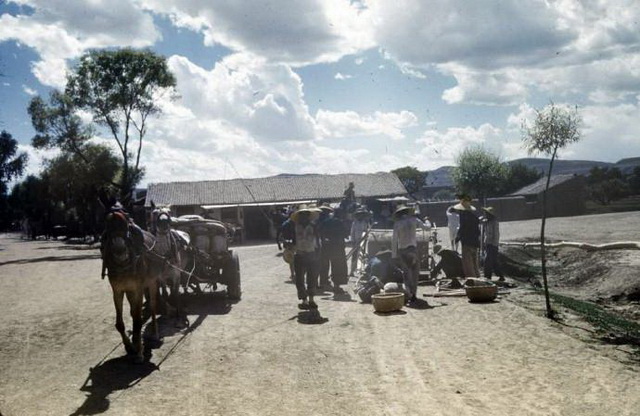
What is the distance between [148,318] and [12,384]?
354 cm

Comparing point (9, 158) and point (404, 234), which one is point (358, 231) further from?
point (9, 158)

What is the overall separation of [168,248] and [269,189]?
37.5 m

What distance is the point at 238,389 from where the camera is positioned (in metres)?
5.88

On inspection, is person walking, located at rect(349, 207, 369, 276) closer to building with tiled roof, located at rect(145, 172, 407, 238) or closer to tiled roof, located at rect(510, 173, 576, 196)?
building with tiled roof, located at rect(145, 172, 407, 238)

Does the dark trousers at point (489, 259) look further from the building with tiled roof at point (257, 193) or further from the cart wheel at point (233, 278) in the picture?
the building with tiled roof at point (257, 193)

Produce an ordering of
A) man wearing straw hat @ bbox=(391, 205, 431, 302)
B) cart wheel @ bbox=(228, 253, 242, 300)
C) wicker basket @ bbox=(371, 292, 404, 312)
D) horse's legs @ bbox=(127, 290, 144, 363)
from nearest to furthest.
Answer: horse's legs @ bbox=(127, 290, 144, 363) < wicker basket @ bbox=(371, 292, 404, 312) < man wearing straw hat @ bbox=(391, 205, 431, 302) < cart wheel @ bbox=(228, 253, 242, 300)

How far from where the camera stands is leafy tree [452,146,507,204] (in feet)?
187

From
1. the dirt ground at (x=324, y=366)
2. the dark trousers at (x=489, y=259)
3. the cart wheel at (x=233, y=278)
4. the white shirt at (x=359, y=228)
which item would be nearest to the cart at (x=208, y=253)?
the cart wheel at (x=233, y=278)

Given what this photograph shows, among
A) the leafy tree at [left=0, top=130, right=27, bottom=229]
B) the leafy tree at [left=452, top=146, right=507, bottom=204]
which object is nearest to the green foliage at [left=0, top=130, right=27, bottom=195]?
the leafy tree at [left=0, top=130, right=27, bottom=229]

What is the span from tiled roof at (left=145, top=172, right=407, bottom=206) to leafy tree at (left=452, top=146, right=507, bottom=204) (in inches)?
443

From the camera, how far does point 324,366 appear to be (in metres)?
6.66

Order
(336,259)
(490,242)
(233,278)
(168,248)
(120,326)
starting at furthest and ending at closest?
(490,242) → (336,259) → (233,278) → (168,248) → (120,326)

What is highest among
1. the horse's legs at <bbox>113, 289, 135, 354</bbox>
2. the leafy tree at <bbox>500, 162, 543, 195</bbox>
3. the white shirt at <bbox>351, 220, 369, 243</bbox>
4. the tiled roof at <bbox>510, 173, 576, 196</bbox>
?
the leafy tree at <bbox>500, 162, 543, 195</bbox>

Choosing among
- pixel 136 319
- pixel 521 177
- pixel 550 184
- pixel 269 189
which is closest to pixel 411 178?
pixel 521 177
